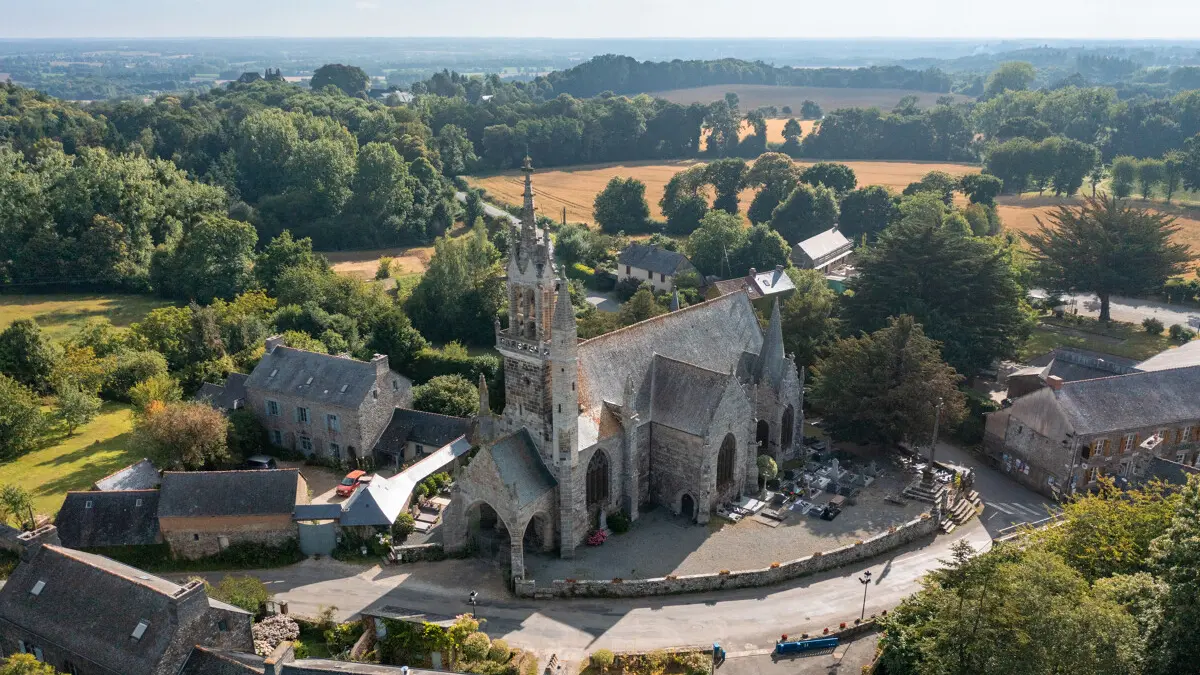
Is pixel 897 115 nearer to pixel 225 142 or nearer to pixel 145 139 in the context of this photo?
pixel 225 142

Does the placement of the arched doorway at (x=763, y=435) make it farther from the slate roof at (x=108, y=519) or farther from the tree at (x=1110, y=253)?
the tree at (x=1110, y=253)

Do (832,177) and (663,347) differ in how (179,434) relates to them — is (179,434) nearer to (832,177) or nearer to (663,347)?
(663,347)

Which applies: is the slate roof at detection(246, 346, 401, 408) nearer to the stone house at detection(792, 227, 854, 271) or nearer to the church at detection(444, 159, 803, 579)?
the church at detection(444, 159, 803, 579)

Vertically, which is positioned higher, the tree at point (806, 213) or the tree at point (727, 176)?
the tree at point (727, 176)

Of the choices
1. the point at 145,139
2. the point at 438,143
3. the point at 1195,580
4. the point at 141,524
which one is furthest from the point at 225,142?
the point at 1195,580

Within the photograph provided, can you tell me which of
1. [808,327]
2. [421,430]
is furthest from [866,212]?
[421,430]

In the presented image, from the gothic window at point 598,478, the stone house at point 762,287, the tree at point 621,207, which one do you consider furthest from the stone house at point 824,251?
the gothic window at point 598,478
